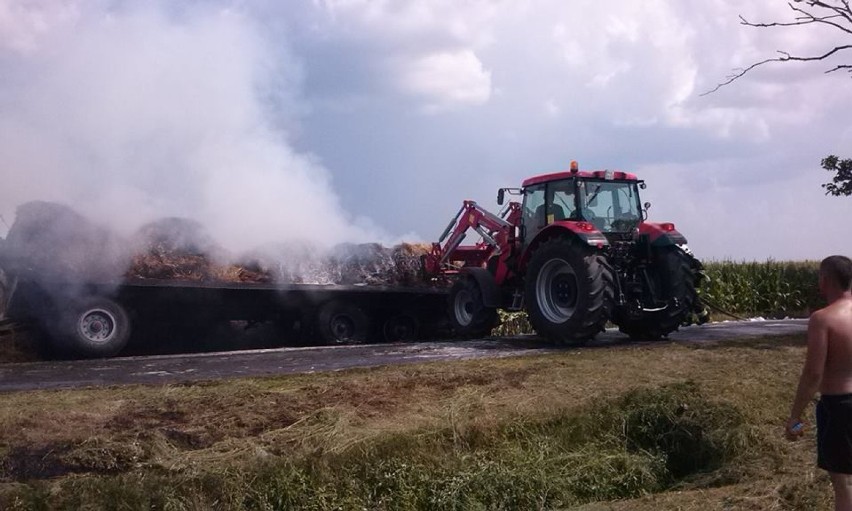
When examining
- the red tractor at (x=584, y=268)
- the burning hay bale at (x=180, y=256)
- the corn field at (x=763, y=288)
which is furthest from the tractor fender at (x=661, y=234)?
the corn field at (x=763, y=288)

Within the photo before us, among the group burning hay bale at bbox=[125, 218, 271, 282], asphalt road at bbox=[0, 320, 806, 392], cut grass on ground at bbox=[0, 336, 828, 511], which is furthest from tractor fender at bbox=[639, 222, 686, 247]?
burning hay bale at bbox=[125, 218, 271, 282]

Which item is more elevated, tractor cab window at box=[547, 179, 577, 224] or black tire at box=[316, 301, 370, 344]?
tractor cab window at box=[547, 179, 577, 224]

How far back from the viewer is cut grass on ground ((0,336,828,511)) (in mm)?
6168

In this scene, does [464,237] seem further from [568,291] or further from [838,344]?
[838,344]

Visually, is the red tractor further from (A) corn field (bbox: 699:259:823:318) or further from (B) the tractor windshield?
(A) corn field (bbox: 699:259:823:318)

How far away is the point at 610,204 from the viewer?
47.4 feet

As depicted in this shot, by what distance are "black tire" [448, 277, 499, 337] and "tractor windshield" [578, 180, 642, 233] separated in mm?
2452

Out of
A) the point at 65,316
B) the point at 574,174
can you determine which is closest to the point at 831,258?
the point at 574,174

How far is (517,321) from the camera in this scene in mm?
19125

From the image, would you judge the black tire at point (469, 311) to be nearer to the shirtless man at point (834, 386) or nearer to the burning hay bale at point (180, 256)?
the burning hay bale at point (180, 256)

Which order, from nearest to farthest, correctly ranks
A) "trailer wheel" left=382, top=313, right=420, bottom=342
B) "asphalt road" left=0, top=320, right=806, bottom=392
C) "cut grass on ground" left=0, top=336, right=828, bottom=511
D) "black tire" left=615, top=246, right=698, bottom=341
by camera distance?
"cut grass on ground" left=0, top=336, right=828, bottom=511 → "asphalt road" left=0, top=320, right=806, bottom=392 → "black tire" left=615, top=246, right=698, bottom=341 → "trailer wheel" left=382, top=313, right=420, bottom=342

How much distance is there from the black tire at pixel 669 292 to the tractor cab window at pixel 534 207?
2.02 metres

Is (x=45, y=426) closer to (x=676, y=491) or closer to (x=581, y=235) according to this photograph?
(x=676, y=491)

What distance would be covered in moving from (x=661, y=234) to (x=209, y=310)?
7407 millimetres
